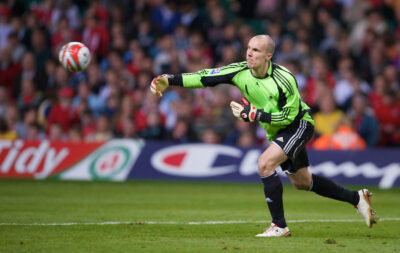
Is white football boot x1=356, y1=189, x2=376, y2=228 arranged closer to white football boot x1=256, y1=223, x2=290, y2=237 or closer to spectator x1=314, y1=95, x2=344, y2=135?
white football boot x1=256, y1=223, x2=290, y2=237

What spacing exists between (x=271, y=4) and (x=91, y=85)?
5.90m

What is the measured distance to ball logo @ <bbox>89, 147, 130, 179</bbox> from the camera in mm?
17031

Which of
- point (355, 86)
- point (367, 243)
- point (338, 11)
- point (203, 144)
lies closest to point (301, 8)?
point (338, 11)

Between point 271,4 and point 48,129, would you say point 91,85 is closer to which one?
point 48,129

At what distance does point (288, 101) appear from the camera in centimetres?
887

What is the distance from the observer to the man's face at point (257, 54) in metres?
8.77

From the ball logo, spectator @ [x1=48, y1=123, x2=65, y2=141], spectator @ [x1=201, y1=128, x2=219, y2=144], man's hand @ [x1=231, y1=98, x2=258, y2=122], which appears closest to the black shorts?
man's hand @ [x1=231, y1=98, x2=258, y2=122]

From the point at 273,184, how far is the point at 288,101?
3.42 feet

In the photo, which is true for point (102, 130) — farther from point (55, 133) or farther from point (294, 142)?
point (294, 142)

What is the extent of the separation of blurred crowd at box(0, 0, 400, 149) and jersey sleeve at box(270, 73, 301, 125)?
25.9 feet

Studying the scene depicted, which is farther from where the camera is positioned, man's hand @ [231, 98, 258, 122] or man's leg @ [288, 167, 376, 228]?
man's leg @ [288, 167, 376, 228]

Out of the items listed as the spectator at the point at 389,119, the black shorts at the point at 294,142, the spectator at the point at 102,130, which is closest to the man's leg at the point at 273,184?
the black shorts at the point at 294,142

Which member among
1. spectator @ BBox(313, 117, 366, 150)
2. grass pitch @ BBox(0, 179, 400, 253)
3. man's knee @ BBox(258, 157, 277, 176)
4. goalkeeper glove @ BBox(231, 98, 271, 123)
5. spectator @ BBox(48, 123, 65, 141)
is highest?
goalkeeper glove @ BBox(231, 98, 271, 123)

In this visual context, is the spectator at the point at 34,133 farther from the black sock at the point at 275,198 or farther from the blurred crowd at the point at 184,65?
the black sock at the point at 275,198
